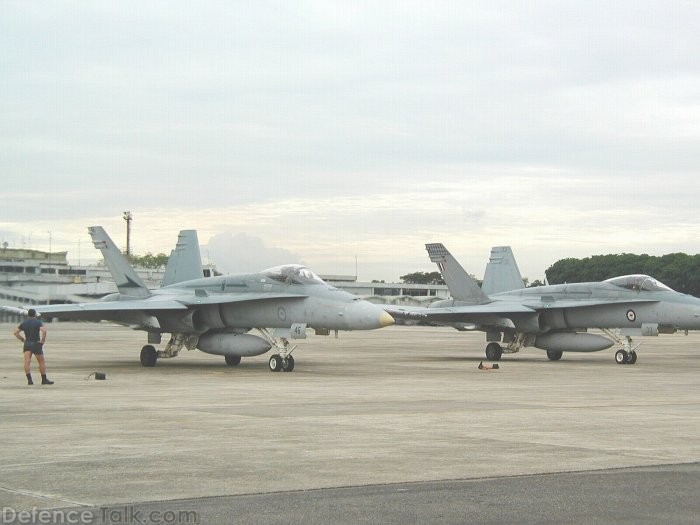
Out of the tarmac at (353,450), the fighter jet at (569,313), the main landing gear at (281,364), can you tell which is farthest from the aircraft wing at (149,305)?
the fighter jet at (569,313)

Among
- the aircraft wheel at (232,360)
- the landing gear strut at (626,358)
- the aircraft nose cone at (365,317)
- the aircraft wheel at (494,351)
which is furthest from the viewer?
the aircraft wheel at (494,351)

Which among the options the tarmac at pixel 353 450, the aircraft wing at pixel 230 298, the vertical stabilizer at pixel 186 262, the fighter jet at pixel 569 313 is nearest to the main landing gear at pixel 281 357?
Result: the aircraft wing at pixel 230 298

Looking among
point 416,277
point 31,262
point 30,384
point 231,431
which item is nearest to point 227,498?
point 231,431

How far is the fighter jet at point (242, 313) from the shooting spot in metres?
25.0

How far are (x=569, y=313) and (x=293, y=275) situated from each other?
10.4 m

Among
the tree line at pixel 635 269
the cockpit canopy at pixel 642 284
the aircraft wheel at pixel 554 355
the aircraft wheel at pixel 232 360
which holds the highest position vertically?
the tree line at pixel 635 269

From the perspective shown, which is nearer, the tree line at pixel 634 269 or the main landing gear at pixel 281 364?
the main landing gear at pixel 281 364

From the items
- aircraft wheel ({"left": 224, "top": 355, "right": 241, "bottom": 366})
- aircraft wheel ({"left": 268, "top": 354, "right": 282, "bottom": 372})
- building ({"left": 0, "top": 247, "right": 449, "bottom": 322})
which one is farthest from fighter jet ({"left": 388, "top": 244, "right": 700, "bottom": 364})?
building ({"left": 0, "top": 247, "right": 449, "bottom": 322})

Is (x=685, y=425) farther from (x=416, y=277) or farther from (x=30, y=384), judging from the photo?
(x=416, y=277)

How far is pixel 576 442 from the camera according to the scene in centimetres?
1144

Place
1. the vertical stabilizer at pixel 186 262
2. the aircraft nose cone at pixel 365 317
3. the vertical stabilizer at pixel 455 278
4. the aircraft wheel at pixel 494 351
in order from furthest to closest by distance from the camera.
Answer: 1. the vertical stabilizer at pixel 455 278
2. the aircraft wheel at pixel 494 351
3. the vertical stabilizer at pixel 186 262
4. the aircraft nose cone at pixel 365 317

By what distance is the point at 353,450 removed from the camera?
1072 centimetres

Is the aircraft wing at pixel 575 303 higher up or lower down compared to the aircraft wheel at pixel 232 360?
higher up

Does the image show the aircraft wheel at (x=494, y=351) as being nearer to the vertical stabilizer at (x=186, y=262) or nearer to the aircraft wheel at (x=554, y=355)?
the aircraft wheel at (x=554, y=355)
